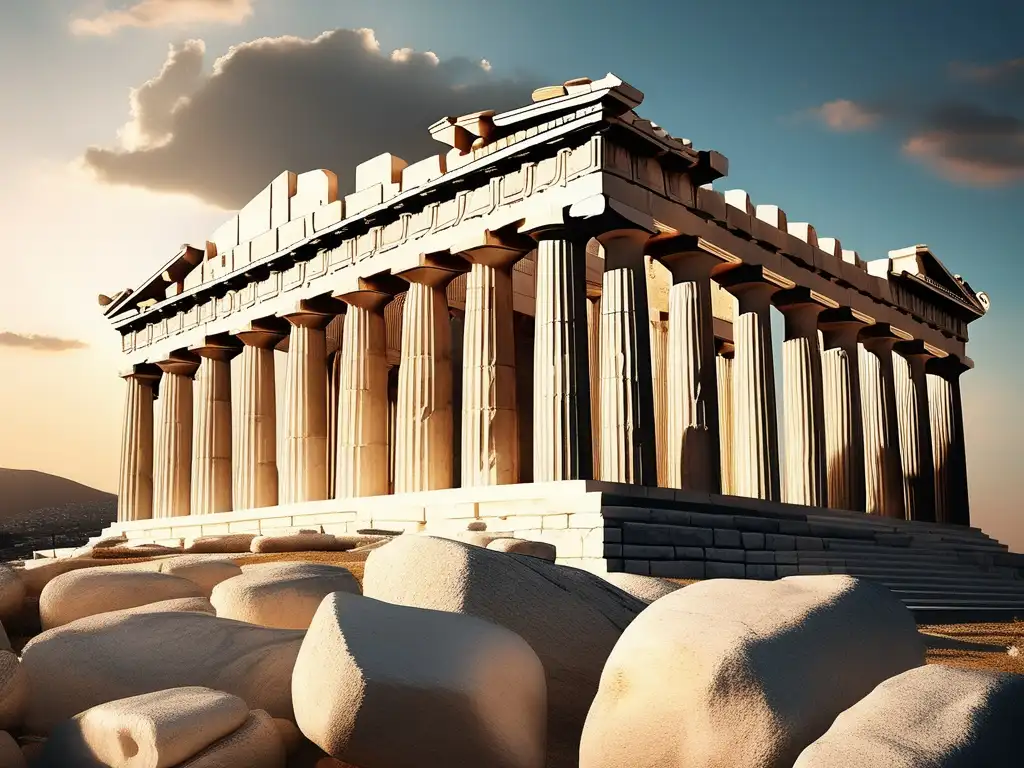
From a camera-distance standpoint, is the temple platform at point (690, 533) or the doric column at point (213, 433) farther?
the doric column at point (213, 433)

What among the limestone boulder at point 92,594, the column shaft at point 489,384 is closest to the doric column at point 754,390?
the column shaft at point 489,384

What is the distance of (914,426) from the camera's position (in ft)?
146

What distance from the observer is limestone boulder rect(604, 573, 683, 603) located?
422 inches

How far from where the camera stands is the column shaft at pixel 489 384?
97.1 feet

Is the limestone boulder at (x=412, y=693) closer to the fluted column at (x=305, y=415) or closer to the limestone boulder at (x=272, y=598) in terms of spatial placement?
the limestone boulder at (x=272, y=598)

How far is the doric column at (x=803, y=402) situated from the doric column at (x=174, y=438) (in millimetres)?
22881

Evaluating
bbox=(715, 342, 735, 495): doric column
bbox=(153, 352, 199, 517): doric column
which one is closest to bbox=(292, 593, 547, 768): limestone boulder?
bbox=(153, 352, 199, 517): doric column

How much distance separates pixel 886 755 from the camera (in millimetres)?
5652

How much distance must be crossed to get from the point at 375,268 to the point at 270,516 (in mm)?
8557

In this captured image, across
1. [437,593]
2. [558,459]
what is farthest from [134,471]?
[437,593]

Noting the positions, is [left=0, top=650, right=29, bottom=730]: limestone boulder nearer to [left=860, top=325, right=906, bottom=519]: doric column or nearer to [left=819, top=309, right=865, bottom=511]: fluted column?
[left=819, top=309, right=865, bottom=511]: fluted column

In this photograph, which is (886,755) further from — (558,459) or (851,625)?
(558,459)

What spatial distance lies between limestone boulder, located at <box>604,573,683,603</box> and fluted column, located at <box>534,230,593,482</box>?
54.4ft

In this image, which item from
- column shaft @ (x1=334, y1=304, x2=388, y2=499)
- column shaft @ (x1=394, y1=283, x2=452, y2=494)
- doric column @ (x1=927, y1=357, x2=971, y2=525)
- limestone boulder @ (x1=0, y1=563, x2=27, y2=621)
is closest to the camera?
limestone boulder @ (x1=0, y1=563, x2=27, y2=621)
